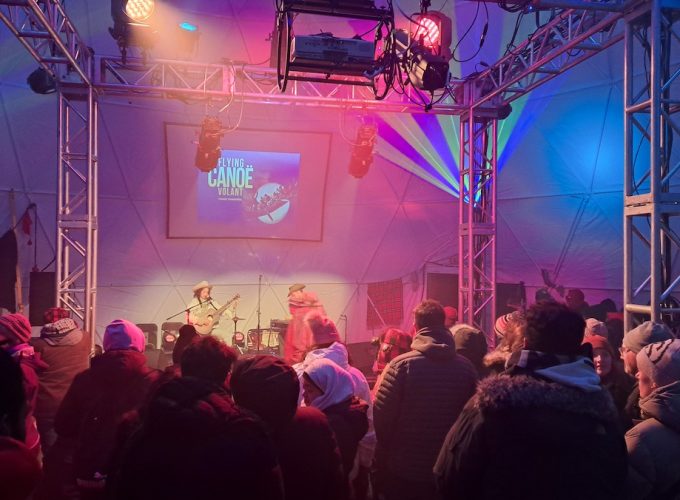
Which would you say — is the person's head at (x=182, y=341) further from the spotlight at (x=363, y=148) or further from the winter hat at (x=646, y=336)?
the spotlight at (x=363, y=148)

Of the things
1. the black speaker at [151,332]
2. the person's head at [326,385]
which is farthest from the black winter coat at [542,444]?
the black speaker at [151,332]

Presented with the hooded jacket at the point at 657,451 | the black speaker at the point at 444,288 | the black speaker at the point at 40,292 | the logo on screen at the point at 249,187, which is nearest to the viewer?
the hooded jacket at the point at 657,451

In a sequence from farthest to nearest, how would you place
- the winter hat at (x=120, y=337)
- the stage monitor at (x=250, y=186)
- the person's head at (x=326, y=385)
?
the stage monitor at (x=250, y=186) → the winter hat at (x=120, y=337) → the person's head at (x=326, y=385)

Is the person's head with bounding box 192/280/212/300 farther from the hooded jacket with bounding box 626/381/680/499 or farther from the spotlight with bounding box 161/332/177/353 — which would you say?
the hooded jacket with bounding box 626/381/680/499

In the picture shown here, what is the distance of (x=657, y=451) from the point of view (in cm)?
206

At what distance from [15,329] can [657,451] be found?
3510 mm

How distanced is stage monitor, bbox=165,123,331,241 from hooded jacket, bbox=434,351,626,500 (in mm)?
10127

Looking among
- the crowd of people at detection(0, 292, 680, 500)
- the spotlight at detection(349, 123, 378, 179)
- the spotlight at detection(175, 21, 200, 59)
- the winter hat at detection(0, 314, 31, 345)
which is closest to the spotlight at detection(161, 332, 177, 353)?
the spotlight at detection(349, 123, 378, 179)

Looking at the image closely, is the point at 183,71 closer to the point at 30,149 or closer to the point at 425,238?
the point at 30,149

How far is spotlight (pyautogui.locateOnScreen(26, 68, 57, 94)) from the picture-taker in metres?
7.33

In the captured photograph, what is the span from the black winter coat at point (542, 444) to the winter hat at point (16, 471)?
1331mm

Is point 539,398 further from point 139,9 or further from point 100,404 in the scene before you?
point 139,9

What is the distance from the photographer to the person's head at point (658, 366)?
7.22 feet

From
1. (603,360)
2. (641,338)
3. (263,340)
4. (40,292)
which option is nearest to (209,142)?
(40,292)
